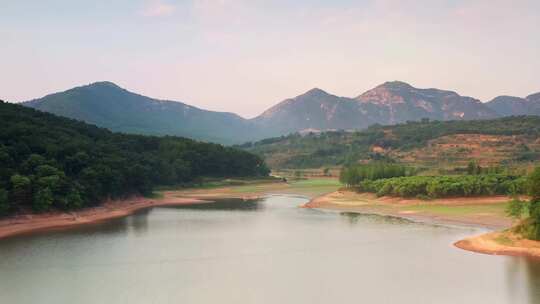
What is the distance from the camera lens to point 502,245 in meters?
44.0

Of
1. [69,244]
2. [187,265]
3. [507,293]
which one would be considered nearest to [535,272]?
[507,293]

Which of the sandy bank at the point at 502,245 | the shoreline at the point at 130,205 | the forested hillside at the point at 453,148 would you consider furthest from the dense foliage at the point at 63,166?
the forested hillside at the point at 453,148

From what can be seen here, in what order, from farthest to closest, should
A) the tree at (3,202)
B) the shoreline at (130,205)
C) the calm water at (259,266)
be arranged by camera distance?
the shoreline at (130,205), the tree at (3,202), the calm water at (259,266)

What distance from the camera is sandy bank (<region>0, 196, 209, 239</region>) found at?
57641mm

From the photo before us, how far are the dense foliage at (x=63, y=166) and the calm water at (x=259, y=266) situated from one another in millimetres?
8221

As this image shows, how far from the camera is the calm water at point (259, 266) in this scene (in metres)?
32.6

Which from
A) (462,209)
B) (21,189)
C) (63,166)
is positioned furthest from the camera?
(63,166)

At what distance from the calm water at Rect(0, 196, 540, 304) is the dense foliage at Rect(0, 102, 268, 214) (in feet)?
27.0

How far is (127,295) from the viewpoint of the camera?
32500 millimetres

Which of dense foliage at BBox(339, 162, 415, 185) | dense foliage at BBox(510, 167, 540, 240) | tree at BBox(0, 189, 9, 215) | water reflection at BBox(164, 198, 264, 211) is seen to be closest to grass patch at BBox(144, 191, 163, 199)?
water reflection at BBox(164, 198, 264, 211)

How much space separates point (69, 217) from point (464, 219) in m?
44.3

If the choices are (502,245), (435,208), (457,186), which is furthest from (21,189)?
(457,186)

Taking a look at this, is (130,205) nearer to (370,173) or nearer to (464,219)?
(370,173)

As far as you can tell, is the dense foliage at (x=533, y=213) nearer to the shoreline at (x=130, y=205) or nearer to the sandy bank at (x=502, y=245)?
the sandy bank at (x=502, y=245)
